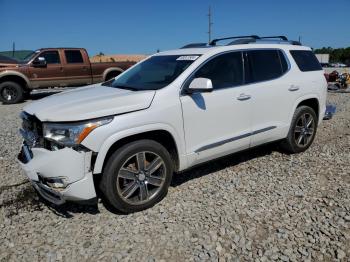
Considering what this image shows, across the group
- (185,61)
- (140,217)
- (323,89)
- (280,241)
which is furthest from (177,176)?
(323,89)

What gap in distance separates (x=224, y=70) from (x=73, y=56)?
10358mm

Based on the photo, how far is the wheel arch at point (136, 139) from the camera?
3.40 meters

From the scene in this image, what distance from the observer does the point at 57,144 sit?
3400mm

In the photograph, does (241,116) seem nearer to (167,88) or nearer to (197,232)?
(167,88)

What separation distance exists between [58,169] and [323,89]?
442 centimetres

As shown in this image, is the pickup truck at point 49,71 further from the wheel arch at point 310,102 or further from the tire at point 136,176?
the tire at point 136,176

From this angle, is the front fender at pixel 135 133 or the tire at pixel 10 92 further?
the tire at pixel 10 92

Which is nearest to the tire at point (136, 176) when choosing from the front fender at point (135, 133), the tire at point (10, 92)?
the front fender at point (135, 133)

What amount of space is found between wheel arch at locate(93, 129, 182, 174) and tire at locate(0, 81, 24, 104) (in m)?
10.2

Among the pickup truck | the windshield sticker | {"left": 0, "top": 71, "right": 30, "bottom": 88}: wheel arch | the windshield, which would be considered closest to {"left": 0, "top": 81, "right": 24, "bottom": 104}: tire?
the pickup truck

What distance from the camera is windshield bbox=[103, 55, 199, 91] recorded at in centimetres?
419

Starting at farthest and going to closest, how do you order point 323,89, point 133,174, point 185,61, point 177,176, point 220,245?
point 323,89 → point 177,176 → point 185,61 → point 133,174 → point 220,245

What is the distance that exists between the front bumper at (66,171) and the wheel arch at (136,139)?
0.11 m

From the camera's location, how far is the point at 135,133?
141 inches
